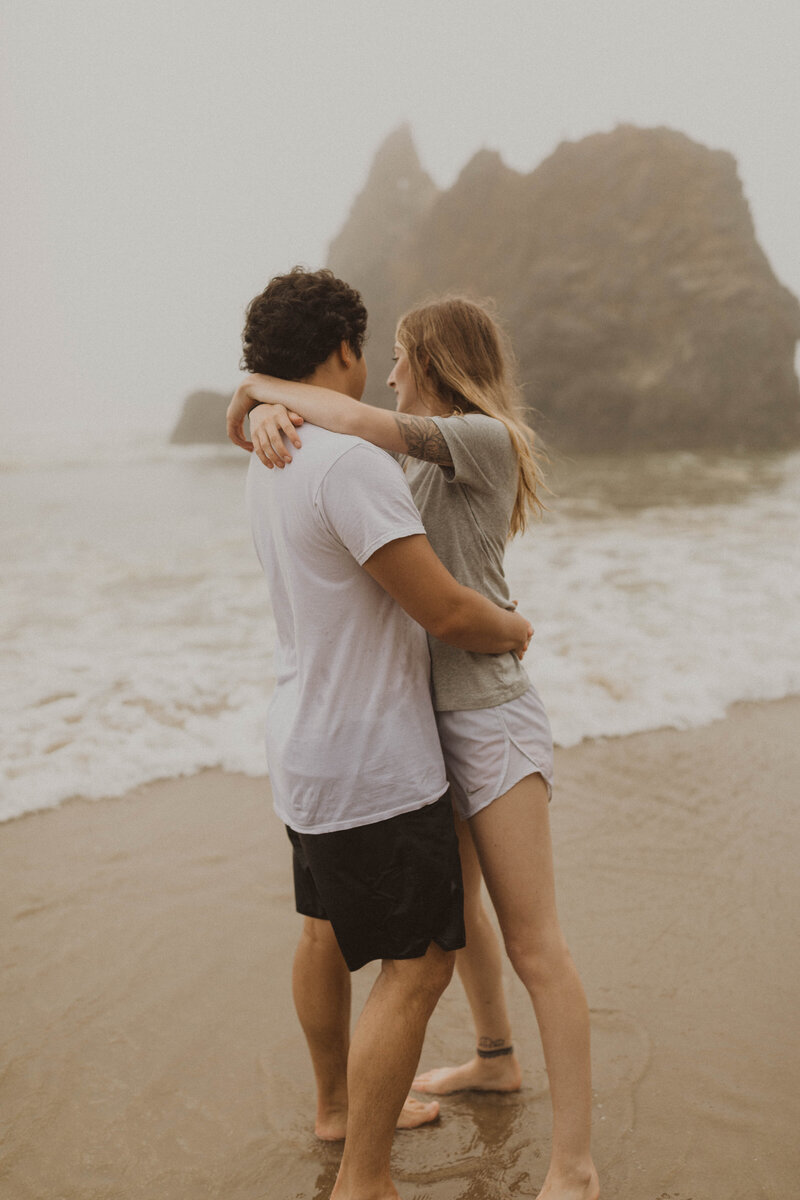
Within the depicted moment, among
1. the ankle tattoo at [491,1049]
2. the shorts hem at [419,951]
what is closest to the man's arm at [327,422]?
the shorts hem at [419,951]

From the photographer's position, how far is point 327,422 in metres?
1.45

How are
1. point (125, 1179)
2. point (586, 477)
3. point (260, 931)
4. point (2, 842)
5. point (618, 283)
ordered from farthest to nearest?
point (618, 283)
point (586, 477)
point (2, 842)
point (260, 931)
point (125, 1179)

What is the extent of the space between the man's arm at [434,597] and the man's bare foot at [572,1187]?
1.05m

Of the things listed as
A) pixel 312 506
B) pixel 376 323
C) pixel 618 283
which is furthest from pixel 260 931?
pixel 376 323

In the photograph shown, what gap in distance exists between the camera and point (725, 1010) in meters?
2.27

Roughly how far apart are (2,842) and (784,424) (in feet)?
88.1

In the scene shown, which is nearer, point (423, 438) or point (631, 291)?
point (423, 438)

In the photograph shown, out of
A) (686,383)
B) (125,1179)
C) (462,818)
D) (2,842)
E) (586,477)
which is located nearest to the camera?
(462,818)

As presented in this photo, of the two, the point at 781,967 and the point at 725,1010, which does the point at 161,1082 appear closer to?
the point at 725,1010

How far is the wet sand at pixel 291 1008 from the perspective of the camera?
1829 mm

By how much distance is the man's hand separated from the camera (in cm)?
143

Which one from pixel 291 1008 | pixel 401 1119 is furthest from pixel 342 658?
pixel 291 1008

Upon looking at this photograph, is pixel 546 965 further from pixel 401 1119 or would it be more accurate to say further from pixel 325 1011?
pixel 401 1119

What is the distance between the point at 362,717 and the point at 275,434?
20.3 inches
